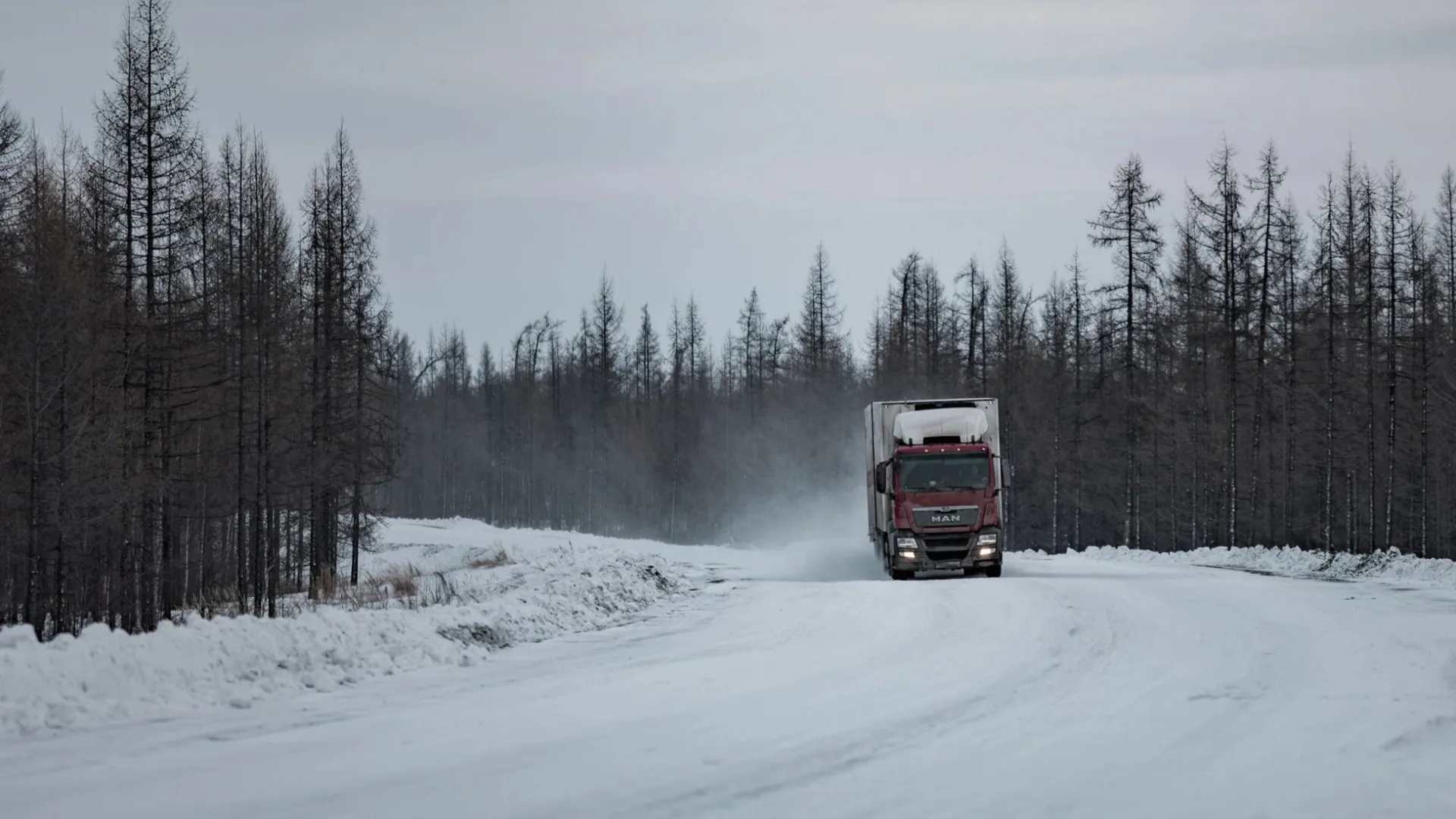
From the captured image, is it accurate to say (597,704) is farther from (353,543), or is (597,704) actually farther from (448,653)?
(353,543)

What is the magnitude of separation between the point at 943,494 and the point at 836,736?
17.9 meters

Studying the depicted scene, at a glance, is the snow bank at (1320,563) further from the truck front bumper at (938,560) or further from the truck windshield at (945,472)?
the truck windshield at (945,472)

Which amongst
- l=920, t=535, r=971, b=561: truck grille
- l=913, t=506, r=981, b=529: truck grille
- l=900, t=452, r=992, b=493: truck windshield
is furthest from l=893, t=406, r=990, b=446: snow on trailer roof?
l=920, t=535, r=971, b=561: truck grille

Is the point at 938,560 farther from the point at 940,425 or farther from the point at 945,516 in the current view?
the point at 940,425

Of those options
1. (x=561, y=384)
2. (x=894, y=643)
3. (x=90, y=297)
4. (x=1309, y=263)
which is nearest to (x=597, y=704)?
(x=894, y=643)

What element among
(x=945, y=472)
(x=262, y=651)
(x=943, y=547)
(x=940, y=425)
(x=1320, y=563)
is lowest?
(x=1320, y=563)

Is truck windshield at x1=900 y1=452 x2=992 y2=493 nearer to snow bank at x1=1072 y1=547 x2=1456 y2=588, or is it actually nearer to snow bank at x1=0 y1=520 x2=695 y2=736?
snow bank at x1=1072 y1=547 x2=1456 y2=588

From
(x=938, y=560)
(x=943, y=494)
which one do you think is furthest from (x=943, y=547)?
(x=943, y=494)

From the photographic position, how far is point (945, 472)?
26.4m

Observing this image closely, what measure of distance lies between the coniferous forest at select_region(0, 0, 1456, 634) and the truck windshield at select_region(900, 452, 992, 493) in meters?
12.0

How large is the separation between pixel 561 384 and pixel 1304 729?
10896cm

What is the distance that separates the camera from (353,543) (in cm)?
3738

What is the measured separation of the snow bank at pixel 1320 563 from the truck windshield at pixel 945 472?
7442 mm

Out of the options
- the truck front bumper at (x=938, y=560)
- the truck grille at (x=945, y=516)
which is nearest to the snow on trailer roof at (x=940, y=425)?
the truck grille at (x=945, y=516)
